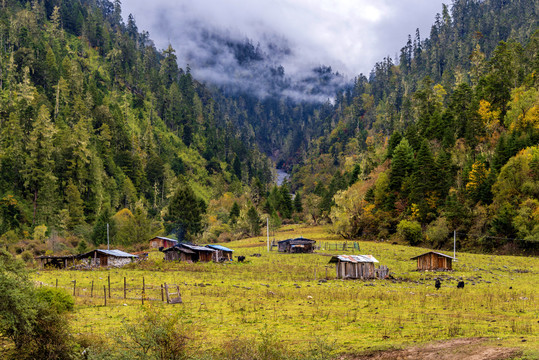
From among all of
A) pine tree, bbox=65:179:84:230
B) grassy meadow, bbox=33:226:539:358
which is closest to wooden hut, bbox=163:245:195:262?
grassy meadow, bbox=33:226:539:358

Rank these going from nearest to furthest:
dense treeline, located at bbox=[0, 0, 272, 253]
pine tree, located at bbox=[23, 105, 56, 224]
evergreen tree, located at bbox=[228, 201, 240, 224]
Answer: dense treeline, located at bbox=[0, 0, 272, 253]
pine tree, located at bbox=[23, 105, 56, 224]
evergreen tree, located at bbox=[228, 201, 240, 224]

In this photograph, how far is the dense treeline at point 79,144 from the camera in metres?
104

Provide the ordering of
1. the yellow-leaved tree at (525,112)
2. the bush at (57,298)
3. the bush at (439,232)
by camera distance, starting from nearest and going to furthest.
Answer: the bush at (57,298) < the bush at (439,232) < the yellow-leaved tree at (525,112)

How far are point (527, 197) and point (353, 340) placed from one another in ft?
207

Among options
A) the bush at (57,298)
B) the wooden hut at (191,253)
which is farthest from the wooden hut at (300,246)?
the bush at (57,298)

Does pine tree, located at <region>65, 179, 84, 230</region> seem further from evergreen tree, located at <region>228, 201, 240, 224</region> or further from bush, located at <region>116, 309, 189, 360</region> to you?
bush, located at <region>116, 309, 189, 360</region>

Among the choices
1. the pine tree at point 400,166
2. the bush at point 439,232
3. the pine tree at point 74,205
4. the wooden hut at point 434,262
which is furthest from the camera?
the pine tree at point 74,205

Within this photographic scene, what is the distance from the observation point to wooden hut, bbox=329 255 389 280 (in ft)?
166

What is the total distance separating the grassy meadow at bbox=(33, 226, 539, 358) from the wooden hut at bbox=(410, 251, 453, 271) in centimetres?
135

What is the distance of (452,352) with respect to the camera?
1836cm

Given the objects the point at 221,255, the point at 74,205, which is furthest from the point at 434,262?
the point at 74,205

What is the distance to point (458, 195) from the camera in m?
86.9

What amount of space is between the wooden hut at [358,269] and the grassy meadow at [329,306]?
1754 mm

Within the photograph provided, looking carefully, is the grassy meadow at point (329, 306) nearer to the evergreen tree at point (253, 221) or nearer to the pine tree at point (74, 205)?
the pine tree at point (74, 205)
